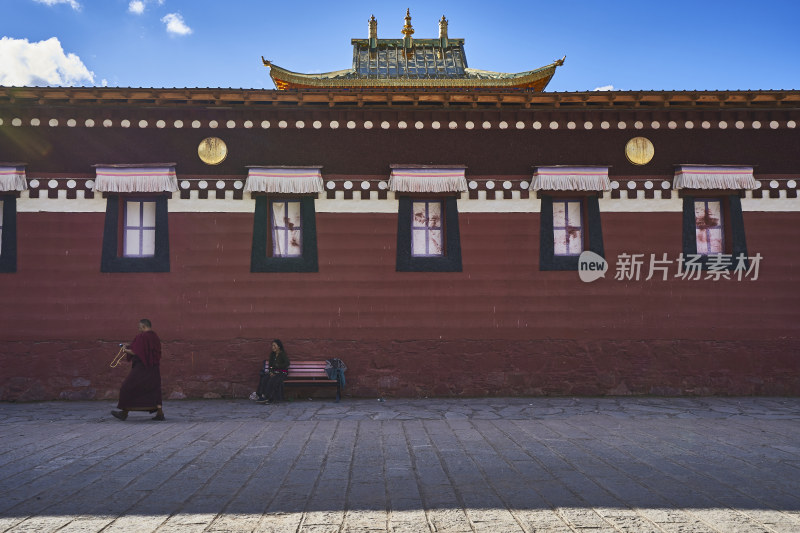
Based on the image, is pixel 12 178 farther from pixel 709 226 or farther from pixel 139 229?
pixel 709 226

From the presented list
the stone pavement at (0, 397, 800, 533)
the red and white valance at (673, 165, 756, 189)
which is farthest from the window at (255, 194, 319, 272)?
the red and white valance at (673, 165, 756, 189)

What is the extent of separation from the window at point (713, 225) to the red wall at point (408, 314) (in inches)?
9.5

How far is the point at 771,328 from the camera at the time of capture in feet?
34.3

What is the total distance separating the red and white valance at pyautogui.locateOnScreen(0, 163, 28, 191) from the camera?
10.2 meters

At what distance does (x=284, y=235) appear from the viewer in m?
10.6

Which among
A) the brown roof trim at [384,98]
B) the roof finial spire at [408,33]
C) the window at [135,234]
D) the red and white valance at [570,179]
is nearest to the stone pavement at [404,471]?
the window at [135,234]

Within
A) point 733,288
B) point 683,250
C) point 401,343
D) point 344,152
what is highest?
point 344,152

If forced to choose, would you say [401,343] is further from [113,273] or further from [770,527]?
[770,527]

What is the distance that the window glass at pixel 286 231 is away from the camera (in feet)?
34.8

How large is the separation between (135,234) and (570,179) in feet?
25.9

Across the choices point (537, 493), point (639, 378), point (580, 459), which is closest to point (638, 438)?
point (580, 459)

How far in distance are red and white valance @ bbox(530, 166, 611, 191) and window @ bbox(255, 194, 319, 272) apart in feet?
13.5

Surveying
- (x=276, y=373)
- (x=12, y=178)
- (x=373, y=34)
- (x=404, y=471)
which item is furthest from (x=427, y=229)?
(x=373, y=34)

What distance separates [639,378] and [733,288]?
7.80 ft
